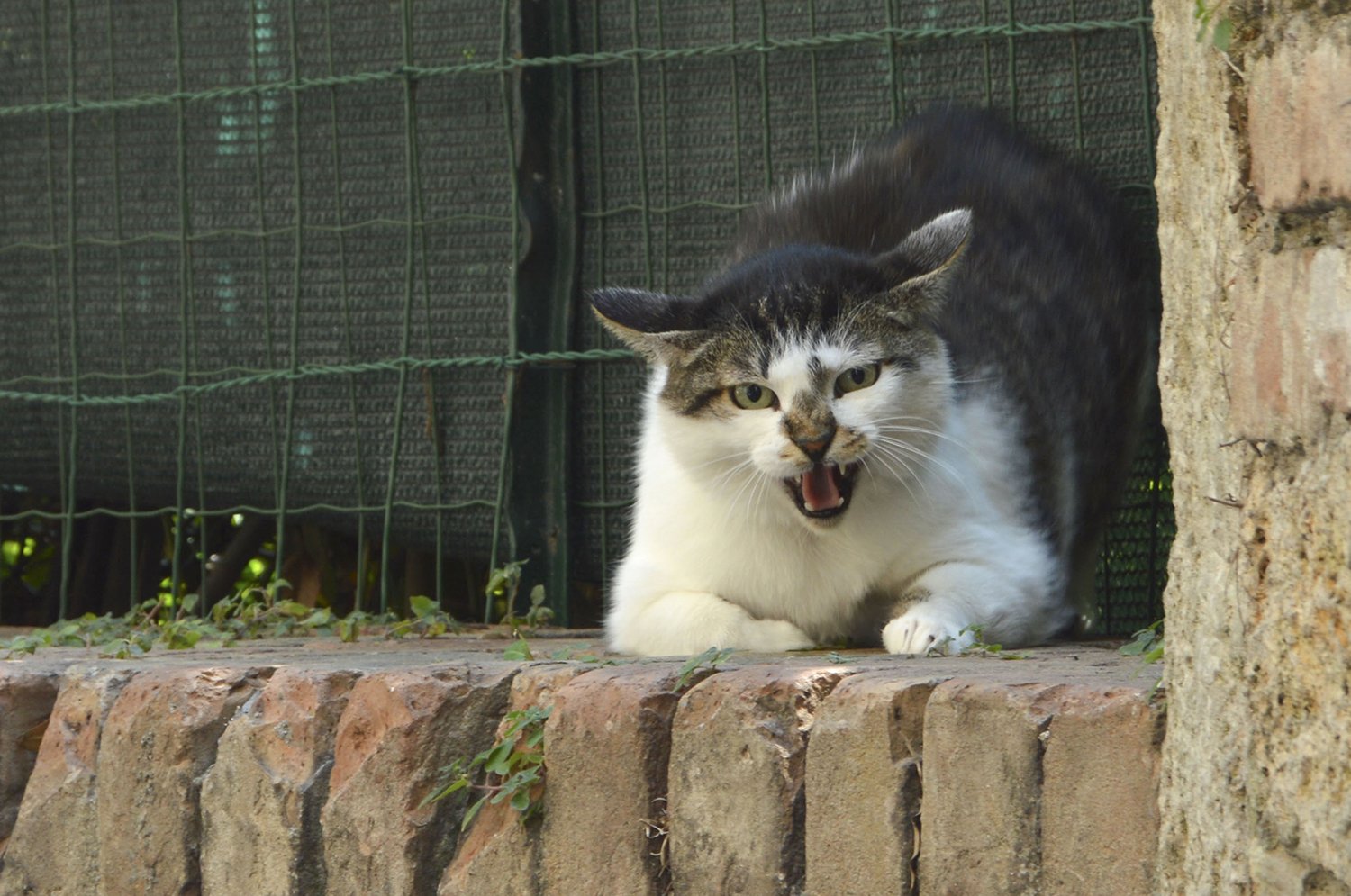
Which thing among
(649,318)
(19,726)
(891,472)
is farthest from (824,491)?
(19,726)

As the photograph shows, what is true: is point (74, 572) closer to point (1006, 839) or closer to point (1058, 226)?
point (1058, 226)

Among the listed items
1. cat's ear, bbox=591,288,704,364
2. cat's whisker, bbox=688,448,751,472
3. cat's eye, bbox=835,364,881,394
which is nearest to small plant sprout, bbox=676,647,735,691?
cat's whisker, bbox=688,448,751,472

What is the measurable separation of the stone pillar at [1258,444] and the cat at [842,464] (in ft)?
3.80

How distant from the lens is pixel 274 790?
112 inches

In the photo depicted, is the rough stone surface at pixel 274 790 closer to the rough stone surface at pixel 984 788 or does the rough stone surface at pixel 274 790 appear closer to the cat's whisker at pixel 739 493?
the cat's whisker at pixel 739 493

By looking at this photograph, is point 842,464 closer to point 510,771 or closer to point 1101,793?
point 510,771

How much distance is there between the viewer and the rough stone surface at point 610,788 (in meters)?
2.45

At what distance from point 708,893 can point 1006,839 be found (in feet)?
1.60

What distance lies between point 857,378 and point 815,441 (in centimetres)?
25

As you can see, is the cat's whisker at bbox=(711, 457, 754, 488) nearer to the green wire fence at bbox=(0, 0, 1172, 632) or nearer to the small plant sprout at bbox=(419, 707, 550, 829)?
the small plant sprout at bbox=(419, 707, 550, 829)

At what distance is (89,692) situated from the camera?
10.4 ft

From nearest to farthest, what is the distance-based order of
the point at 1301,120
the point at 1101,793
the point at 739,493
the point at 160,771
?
the point at 1301,120 → the point at 1101,793 → the point at 160,771 → the point at 739,493

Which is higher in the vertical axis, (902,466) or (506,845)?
(902,466)

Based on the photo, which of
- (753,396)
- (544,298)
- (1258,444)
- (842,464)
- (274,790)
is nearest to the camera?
(1258,444)
